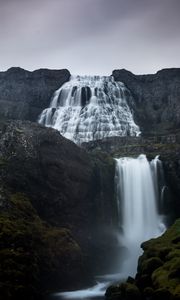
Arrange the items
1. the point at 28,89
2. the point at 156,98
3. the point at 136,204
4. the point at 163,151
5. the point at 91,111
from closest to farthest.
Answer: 1. the point at 136,204
2. the point at 163,151
3. the point at 91,111
4. the point at 156,98
5. the point at 28,89

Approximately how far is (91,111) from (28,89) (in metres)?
24.7

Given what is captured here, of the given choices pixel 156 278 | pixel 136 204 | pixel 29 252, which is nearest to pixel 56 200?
pixel 136 204

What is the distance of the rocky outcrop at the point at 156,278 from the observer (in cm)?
3750

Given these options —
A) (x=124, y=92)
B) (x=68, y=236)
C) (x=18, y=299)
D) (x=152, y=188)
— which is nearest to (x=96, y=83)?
(x=124, y=92)

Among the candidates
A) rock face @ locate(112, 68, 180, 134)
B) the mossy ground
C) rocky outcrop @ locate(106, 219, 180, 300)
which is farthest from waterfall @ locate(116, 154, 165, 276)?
rock face @ locate(112, 68, 180, 134)

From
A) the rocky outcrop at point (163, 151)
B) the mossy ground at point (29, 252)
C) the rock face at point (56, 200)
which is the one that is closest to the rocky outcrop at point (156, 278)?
the mossy ground at point (29, 252)

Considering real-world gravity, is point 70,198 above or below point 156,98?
below

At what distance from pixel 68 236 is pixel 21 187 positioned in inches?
343

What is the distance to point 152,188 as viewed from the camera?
74.0 metres

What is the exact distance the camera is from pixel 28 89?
13412 cm

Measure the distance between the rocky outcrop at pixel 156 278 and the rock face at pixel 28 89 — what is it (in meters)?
84.2

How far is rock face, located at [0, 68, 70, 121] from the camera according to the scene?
417 ft

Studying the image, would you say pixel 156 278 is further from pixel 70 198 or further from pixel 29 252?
pixel 70 198

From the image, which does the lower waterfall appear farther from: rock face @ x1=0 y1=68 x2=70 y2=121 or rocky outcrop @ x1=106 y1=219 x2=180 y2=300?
rock face @ x1=0 y1=68 x2=70 y2=121
